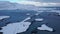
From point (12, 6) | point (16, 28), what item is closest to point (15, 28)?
point (16, 28)

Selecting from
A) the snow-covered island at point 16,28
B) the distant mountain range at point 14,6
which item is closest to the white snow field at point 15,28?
the snow-covered island at point 16,28

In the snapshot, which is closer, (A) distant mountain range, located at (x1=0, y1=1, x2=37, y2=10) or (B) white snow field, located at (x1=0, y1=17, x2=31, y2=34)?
(B) white snow field, located at (x1=0, y1=17, x2=31, y2=34)

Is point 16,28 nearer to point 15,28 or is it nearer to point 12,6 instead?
point 15,28

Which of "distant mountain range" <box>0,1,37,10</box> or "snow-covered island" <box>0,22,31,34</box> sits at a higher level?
"distant mountain range" <box>0,1,37,10</box>

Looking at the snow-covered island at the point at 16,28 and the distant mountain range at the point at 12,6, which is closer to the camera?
the snow-covered island at the point at 16,28

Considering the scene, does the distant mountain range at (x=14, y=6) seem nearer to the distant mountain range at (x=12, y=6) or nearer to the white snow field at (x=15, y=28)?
the distant mountain range at (x=12, y=6)

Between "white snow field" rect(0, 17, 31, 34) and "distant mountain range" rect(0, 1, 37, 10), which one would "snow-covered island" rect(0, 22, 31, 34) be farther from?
"distant mountain range" rect(0, 1, 37, 10)

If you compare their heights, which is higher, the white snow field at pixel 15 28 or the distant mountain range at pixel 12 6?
the distant mountain range at pixel 12 6

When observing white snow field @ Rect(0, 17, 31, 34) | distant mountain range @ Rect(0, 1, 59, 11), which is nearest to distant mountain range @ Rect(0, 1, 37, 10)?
distant mountain range @ Rect(0, 1, 59, 11)

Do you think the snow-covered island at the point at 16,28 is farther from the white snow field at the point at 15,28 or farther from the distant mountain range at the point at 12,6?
the distant mountain range at the point at 12,6
